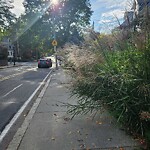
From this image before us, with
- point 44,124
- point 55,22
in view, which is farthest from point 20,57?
point 44,124

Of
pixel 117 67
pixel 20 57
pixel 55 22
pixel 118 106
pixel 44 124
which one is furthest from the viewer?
pixel 20 57

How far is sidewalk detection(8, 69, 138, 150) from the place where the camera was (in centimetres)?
504

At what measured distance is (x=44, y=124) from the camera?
6738mm

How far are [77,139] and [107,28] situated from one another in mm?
2461

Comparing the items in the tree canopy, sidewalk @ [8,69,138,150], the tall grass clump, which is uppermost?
the tree canopy

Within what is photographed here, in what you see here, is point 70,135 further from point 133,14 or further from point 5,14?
point 5,14

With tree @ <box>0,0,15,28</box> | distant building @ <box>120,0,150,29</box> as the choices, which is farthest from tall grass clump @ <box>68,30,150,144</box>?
tree @ <box>0,0,15,28</box>

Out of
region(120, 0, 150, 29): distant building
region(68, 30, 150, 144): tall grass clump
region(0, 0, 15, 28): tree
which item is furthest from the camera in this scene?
region(0, 0, 15, 28): tree

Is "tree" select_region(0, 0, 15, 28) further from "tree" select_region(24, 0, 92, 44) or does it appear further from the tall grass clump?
the tall grass clump

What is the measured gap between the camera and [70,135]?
18.6 feet

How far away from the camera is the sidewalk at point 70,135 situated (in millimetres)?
5039

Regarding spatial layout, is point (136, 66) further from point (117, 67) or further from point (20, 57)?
point (20, 57)

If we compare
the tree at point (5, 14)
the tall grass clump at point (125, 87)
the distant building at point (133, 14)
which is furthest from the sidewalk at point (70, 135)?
the tree at point (5, 14)

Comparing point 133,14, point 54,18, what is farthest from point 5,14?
point 133,14
